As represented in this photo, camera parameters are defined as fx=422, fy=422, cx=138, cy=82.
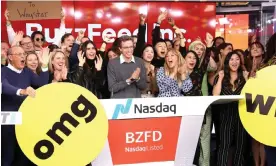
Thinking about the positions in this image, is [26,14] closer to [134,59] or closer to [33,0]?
[33,0]

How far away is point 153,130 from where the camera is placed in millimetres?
3635

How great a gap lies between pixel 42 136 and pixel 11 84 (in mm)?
527

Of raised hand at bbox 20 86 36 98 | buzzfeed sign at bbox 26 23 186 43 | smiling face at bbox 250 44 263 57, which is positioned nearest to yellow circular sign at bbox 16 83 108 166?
raised hand at bbox 20 86 36 98

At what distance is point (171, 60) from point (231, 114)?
2.50 feet

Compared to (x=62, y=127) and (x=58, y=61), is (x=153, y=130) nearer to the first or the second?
(x=62, y=127)

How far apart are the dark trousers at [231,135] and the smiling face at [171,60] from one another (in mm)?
647

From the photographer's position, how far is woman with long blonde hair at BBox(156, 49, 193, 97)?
12.8ft

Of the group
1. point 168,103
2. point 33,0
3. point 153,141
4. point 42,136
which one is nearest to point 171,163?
point 153,141

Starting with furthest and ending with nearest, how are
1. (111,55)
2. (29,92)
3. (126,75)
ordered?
(111,55)
(126,75)
(29,92)

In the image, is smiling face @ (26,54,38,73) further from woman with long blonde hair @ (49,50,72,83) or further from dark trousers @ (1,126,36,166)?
dark trousers @ (1,126,36,166)

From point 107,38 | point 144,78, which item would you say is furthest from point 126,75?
point 107,38

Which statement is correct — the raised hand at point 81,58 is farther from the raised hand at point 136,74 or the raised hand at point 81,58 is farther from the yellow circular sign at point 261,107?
the yellow circular sign at point 261,107

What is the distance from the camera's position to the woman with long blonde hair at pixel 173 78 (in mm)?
3889

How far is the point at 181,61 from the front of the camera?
13.3 feet
